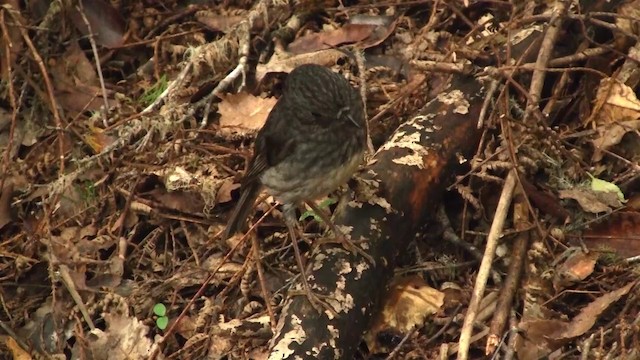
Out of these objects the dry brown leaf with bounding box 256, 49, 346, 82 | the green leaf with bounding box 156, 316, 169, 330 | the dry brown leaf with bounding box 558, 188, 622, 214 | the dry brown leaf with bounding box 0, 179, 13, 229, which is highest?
the dry brown leaf with bounding box 256, 49, 346, 82

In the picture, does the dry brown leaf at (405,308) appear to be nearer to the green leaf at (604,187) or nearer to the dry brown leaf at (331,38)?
the green leaf at (604,187)

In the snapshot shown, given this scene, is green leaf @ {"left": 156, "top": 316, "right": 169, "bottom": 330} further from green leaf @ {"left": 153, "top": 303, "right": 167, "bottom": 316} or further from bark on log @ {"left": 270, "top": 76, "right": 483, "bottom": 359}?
bark on log @ {"left": 270, "top": 76, "right": 483, "bottom": 359}

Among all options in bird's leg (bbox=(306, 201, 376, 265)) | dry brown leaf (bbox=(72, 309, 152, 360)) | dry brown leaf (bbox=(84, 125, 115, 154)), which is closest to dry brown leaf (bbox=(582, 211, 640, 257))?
bird's leg (bbox=(306, 201, 376, 265))

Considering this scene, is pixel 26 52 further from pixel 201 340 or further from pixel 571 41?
pixel 571 41

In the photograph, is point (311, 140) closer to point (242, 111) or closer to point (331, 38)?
point (242, 111)

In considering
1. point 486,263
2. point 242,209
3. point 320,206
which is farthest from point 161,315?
point 486,263

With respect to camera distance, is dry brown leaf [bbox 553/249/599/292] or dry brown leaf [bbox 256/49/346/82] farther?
dry brown leaf [bbox 256/49/346/82]

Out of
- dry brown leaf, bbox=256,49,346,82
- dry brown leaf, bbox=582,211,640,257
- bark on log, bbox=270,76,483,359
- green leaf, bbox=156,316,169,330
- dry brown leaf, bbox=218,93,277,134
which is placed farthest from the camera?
dry brown leaf, bbox=256,49,346,82
